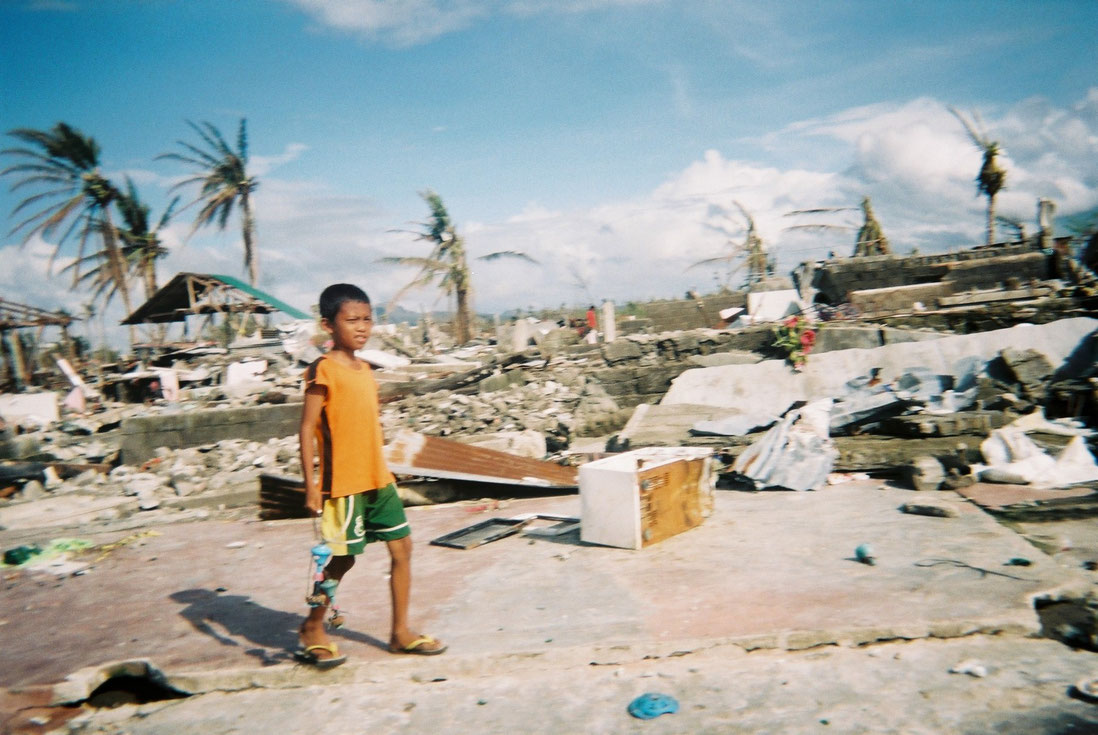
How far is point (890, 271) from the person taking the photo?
13680mm

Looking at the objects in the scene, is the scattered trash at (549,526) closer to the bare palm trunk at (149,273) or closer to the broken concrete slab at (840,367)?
the broken concrete slab at (840,367)

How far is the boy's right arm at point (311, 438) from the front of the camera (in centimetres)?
274

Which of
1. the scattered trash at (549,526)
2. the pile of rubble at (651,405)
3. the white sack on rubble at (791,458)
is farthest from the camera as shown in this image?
the pile of rubble at (651,405)

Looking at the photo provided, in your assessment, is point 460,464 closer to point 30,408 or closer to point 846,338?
point 846,338

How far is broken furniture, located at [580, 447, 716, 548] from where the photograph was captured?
393 centimetres

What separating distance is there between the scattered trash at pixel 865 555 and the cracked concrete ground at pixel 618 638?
0.05 metres

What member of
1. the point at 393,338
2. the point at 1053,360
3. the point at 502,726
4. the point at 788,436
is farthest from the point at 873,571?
the point at 393,338

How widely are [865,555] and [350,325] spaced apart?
2.69 metres

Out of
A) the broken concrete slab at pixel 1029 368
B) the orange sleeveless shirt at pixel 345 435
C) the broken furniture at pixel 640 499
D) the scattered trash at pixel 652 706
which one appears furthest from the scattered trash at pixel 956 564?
the broken concrete slab at pixel 1029 368

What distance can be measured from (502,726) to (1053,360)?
777cm

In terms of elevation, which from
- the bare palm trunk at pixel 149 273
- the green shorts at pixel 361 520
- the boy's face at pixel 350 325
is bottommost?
the green shorts at pixel 361 520

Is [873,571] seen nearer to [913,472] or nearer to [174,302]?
[913,472]

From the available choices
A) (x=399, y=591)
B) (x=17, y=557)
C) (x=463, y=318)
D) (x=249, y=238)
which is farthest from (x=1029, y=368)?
(x=249, y=238)

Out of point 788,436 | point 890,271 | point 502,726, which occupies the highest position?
point 890,271
